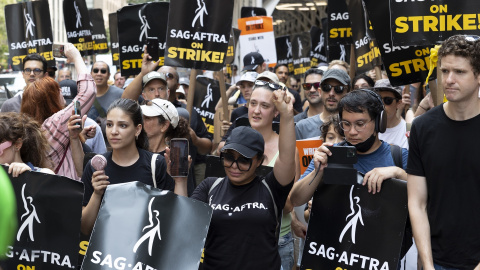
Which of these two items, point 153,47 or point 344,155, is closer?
point 344,155

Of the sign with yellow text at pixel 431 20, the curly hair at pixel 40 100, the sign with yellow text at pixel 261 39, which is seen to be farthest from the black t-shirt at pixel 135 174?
the sign with yellow text at pixel 261 39

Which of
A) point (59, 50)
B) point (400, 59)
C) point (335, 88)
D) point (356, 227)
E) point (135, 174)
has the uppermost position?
point (59, 50)

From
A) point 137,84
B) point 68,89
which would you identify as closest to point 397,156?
point 137,84

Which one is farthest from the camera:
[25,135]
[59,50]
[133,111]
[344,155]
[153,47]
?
[153,47]

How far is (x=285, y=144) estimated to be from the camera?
4.45 meters

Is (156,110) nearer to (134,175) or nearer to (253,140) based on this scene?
(134,175)

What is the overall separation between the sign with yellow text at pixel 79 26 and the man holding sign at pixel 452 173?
30.9 feet

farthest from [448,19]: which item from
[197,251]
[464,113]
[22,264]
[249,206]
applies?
[22,264]

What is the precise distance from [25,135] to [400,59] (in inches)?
129

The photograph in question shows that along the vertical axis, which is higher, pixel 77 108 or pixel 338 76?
pixel 338 76

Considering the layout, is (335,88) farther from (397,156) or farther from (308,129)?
(397,156)

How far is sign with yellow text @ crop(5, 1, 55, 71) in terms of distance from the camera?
11.9 meters

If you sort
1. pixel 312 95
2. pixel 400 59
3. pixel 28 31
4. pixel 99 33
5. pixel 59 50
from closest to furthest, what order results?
1. pixel 400 59
2. pixel 59 50
3. pixel 312 95
4. pixel 28 31
5. pixel 99 33

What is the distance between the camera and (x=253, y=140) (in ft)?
14.6
